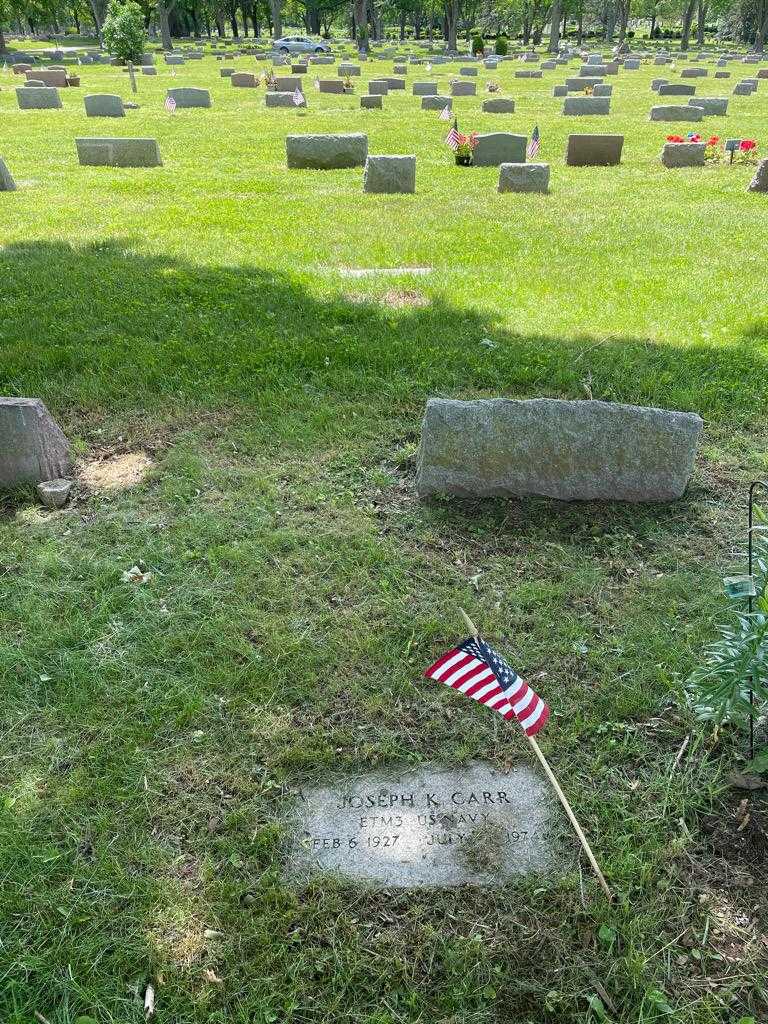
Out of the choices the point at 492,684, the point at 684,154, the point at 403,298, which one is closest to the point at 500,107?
the point at 684,154

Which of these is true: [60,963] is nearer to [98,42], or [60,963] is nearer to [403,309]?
[403,309]

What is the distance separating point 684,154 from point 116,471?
46.1 feet

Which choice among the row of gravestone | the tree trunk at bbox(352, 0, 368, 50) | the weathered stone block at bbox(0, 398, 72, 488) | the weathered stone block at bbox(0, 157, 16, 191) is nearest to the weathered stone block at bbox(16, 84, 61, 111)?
the row of gravestone

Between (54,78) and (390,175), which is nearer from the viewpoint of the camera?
(390,175)

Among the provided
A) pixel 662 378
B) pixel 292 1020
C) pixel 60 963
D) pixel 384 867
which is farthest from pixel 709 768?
pixel 662 378

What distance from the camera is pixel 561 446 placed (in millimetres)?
4234

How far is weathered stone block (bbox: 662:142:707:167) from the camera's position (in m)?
14.2

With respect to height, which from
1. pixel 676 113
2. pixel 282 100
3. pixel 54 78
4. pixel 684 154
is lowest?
pixel 684 154

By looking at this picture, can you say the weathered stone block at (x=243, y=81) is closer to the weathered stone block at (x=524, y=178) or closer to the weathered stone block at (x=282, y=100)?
the weathered stone block at (x=282, y=100)

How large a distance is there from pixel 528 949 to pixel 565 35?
9265 cm

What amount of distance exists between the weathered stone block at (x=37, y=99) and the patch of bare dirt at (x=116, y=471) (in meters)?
22.8

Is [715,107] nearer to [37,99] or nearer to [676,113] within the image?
[676,113]

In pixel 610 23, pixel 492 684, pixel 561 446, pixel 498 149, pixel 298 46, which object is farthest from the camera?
pixel 610 23

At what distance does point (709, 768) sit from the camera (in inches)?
110
